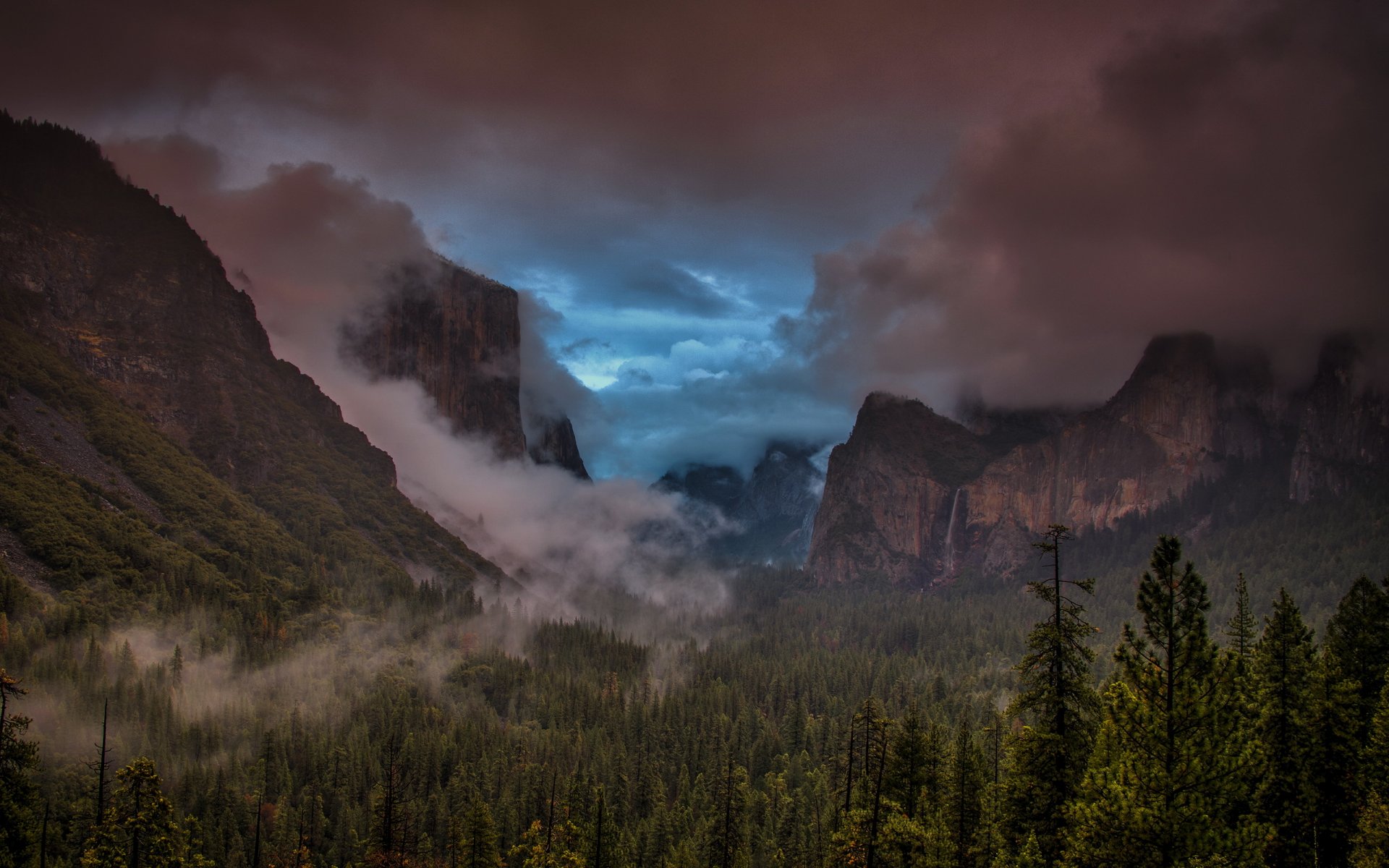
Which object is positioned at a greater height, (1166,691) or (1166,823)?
(1166,691)

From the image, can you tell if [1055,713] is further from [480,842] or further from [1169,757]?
[480,842]

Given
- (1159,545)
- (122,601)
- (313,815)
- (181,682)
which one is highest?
(1159,545)

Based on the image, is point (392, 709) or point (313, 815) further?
point (392, 709)

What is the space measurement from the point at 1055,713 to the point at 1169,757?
6.43 m

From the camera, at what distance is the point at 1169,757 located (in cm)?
2669

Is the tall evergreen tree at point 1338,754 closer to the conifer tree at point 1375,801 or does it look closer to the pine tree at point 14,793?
the conifer tree at point 1375,801

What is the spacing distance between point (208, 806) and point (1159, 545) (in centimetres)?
10990

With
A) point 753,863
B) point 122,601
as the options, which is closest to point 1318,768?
point 753,863

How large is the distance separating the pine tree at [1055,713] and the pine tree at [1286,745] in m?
→ 7.80

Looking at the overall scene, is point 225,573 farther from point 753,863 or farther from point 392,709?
point 753,863

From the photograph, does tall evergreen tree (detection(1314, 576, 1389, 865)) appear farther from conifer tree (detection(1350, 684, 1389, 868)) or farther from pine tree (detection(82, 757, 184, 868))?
pine tree (detection(82, 757, 184, 868))

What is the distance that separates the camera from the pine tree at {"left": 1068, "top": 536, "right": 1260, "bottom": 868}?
84.3ft

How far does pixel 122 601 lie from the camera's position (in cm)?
15250

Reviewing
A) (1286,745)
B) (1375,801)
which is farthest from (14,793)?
(1286,745)
